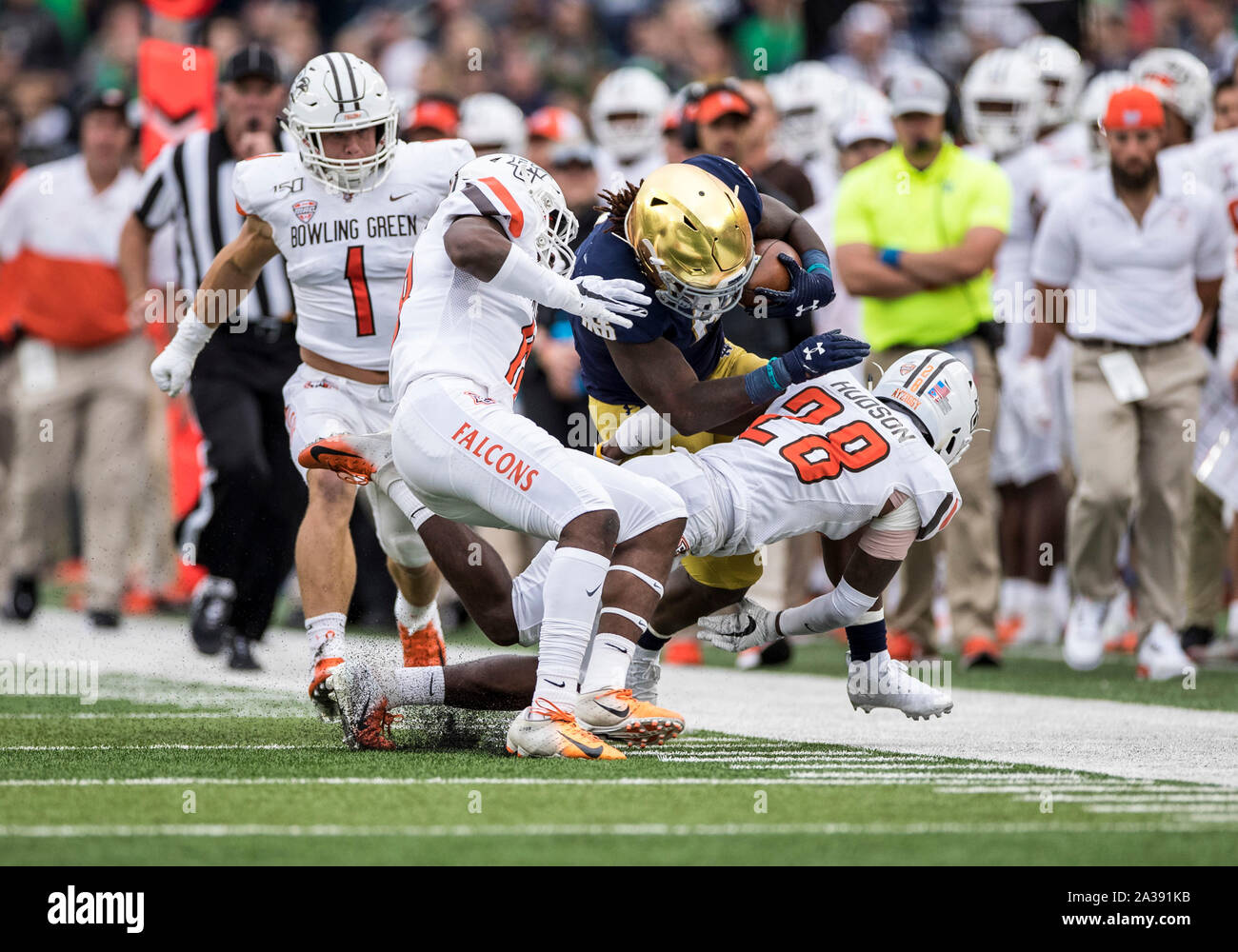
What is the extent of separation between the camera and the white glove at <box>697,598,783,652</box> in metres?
6.38

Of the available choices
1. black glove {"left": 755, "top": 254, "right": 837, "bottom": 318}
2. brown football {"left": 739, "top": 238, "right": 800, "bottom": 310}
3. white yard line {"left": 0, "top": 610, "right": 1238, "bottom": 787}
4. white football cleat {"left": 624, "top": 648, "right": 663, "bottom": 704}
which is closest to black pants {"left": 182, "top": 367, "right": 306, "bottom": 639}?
white yard line {"left": 0, "top": 610, "right": 1238, "bottom": 787}

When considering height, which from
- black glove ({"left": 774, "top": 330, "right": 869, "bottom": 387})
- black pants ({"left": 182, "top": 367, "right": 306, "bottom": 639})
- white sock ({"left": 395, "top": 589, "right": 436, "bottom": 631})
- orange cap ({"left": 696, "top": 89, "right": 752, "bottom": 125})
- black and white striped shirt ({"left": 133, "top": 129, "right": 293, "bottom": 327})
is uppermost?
orange cap ({"left": 696, "top": 89, "right": 752, "bottom": 125})

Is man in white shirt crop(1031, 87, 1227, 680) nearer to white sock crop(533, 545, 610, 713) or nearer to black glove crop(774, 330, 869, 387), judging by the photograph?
black glove crop(774, 330, 869, 387)

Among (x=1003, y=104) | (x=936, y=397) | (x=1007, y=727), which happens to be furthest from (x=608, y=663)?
(x=1003, y=104)

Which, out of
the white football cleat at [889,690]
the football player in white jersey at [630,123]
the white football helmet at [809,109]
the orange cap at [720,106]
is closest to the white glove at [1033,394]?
the orange cap at [720,106]

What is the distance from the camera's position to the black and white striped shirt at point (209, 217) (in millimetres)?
8578

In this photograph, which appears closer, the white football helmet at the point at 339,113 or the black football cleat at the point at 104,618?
the white football helmet at the point at 339,113

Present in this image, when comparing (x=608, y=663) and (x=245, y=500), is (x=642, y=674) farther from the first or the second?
(x=245, y=500)

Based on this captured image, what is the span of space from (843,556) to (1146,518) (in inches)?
115

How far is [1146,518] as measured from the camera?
898 cm

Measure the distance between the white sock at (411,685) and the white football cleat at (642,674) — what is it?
769mm

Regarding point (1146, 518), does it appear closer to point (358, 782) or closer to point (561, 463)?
point (561, 463)

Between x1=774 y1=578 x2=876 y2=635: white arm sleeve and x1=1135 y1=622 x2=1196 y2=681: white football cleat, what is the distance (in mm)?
2749

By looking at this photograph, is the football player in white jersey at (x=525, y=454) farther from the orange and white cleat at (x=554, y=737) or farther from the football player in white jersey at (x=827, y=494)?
the football player in white jersey at (x=827, y=494)
